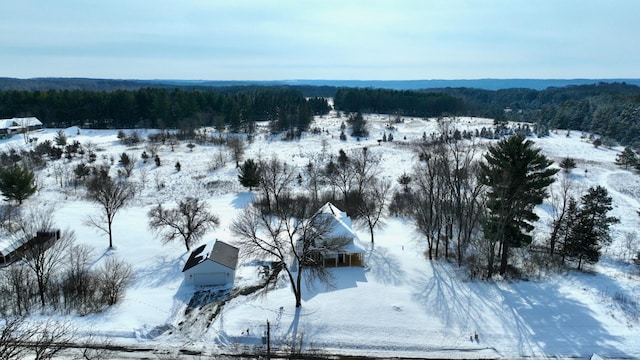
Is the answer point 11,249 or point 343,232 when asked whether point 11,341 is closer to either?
point 343,232

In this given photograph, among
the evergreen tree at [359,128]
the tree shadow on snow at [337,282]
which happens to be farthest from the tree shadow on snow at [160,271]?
the evergreen tree at [359,128]

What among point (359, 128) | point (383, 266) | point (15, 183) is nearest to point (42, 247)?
point (15, 183)

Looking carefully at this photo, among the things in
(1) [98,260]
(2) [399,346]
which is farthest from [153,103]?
(2) [399,346]

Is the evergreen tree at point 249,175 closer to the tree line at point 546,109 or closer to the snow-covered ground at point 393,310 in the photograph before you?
the snow-covered ground at point 393,310

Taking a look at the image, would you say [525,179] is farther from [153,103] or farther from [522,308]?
[153,103]

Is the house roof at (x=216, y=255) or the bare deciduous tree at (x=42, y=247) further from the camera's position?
the house roof at (x=216, y=255)

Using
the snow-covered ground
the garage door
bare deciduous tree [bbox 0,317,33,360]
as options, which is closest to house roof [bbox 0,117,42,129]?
the snow-covered ground

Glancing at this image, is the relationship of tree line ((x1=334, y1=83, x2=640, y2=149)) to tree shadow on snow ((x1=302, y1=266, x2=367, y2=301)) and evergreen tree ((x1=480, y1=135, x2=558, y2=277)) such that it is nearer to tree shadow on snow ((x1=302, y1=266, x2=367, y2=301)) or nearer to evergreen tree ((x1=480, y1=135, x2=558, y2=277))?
evergreen tree ((x1=480, y1=135, x2=558, y2=277))
